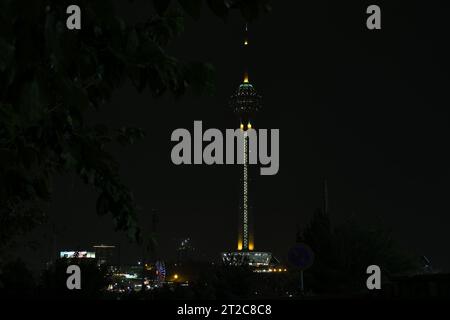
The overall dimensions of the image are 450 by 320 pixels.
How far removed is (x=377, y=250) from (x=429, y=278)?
102 feet

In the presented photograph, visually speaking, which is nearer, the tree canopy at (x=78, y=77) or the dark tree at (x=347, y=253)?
the tree canopy at (x=78, y=77)

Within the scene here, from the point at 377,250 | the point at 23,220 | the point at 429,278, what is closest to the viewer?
the point at 23,220

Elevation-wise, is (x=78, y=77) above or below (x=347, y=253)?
above

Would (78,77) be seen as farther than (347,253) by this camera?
No

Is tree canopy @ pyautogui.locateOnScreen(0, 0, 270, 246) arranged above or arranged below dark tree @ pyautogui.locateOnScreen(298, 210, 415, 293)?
above

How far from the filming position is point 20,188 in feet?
12.8

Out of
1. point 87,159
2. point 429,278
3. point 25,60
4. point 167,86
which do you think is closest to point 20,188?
point 87,159

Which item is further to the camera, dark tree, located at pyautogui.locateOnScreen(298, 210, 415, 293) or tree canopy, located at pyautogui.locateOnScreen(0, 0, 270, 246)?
dark tree, located at pyautogui.locateOnScreen(298, 210, 415, 293)

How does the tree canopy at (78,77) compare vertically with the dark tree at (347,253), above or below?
above
